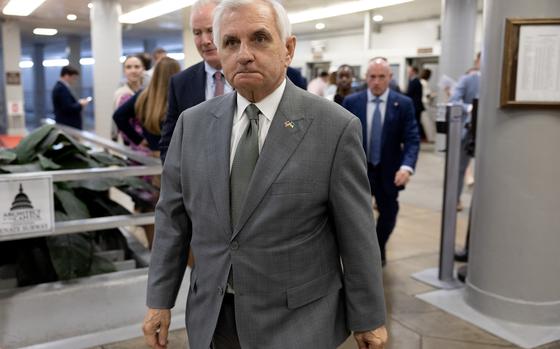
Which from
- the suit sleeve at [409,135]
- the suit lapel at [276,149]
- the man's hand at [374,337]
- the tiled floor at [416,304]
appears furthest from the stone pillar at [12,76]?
the man's hand at [374,337]

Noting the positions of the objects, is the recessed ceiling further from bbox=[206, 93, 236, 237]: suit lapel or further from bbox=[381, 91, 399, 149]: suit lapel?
bbox=[206, 93, 236, 237]: suit lapel

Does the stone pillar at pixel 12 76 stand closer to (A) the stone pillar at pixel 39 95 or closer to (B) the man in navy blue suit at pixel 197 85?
(A) the stone pillar at pixel 39 95

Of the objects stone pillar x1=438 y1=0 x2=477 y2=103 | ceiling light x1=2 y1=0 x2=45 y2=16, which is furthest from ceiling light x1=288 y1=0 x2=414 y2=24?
ceiling light x1=2 y1=0 x2=45 y2=16

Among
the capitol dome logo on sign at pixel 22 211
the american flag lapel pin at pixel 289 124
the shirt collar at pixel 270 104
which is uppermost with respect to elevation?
the shirt collar at pixel 270 104

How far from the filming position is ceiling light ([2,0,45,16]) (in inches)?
497

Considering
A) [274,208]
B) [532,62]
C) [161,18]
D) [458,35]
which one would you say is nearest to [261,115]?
[274,208]

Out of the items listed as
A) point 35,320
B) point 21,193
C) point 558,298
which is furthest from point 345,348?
point 21,193

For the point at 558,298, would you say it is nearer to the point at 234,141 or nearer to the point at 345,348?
the point at 345,348

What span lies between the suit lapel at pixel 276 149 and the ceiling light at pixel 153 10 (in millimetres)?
11025

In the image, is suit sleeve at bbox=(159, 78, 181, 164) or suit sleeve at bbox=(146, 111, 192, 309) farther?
suit sleeve at bbox=(159, 78, 181, 164)

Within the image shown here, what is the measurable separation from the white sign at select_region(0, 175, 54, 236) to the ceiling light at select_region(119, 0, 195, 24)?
31.5ft

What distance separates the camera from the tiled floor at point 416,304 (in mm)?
3258

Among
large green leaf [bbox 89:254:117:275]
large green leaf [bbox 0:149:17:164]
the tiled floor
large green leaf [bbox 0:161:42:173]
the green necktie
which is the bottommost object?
the tiled floor

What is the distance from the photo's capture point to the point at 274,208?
144 cm
